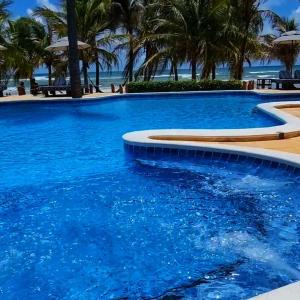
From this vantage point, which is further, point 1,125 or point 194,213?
point 1,125

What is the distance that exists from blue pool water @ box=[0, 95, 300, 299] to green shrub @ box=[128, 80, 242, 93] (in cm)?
1168

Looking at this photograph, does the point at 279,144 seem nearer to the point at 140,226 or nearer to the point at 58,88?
the point at 140,226

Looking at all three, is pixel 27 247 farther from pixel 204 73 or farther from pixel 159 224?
pixel 204 73

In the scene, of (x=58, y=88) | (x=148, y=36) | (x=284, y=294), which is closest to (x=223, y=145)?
(x=284, y=294)

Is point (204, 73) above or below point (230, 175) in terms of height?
above

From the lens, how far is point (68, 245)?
486 centimetres

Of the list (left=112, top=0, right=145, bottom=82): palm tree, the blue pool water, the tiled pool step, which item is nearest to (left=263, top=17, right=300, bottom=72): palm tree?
(left=112, top=0, right=145, bottom=82): palm tree

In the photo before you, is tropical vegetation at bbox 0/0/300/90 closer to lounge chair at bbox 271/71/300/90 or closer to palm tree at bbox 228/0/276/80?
palm tree at bbox 228/0/276/80

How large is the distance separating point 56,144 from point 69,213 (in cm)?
501

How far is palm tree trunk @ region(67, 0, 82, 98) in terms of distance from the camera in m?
18.5

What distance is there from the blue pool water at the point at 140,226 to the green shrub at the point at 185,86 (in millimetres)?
11682

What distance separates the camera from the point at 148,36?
22.4m

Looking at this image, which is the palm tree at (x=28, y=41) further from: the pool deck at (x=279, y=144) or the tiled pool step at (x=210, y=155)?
the pool deck at (x=279, y=144)

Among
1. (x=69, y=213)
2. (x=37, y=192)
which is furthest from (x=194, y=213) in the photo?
(x=37, y=192)
